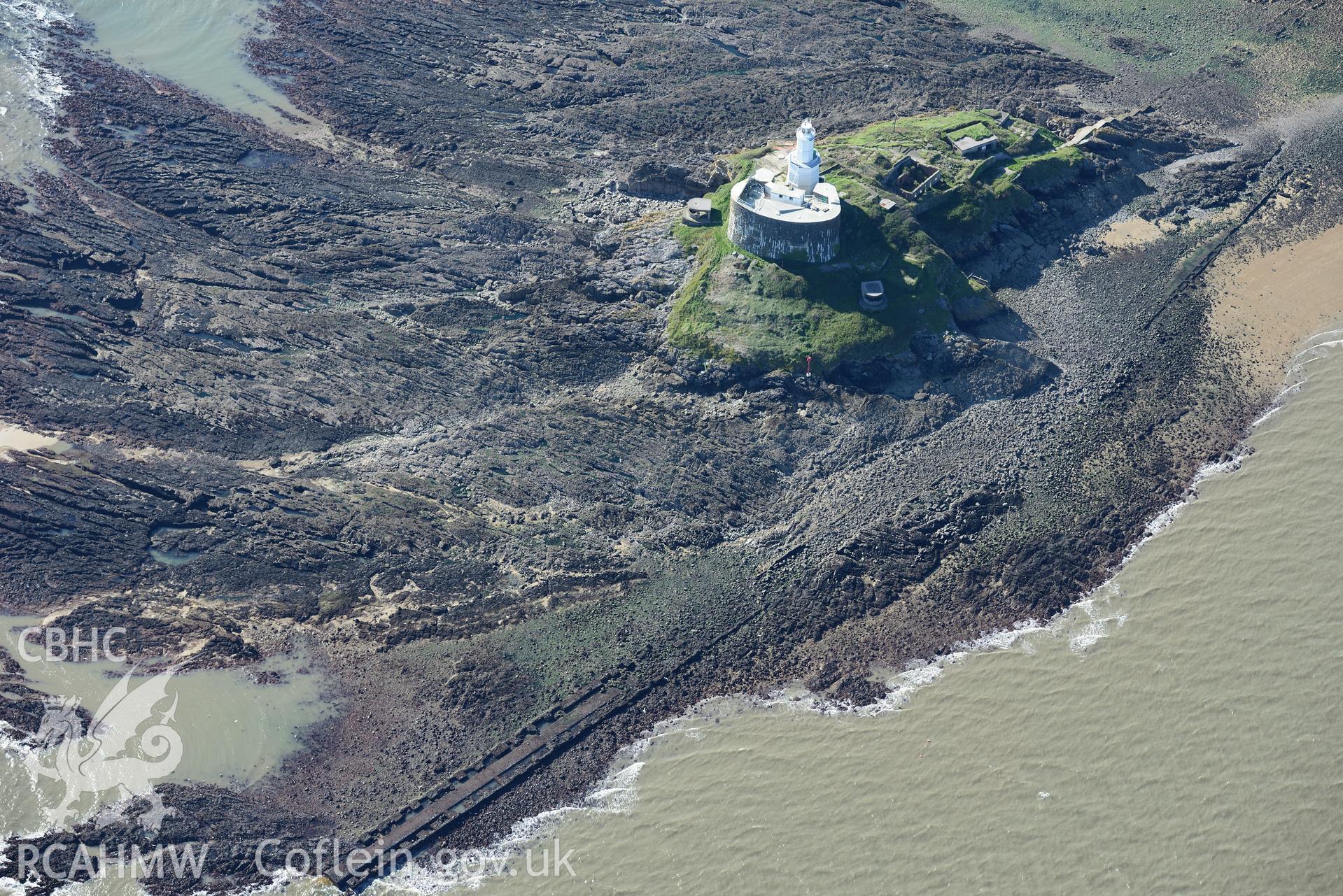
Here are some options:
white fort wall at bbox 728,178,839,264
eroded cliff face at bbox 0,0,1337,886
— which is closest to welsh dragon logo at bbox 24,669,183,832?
eroded cliff face at bbox 0,0,1337,886

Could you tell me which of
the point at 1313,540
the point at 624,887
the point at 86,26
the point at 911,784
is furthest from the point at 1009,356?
the point at 86,26

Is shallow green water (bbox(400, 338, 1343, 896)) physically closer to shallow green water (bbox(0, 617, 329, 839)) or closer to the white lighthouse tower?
shallow green water (bbox(0, 617, 329, 839))

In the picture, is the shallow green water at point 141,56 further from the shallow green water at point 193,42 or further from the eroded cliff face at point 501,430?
the eroded cliff face at point 501,430

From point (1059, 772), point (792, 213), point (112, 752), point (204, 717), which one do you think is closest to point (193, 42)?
point (792, 213)

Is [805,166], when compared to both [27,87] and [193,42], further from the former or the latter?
[27,87]

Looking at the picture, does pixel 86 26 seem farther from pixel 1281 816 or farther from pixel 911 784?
pixel 1281 816

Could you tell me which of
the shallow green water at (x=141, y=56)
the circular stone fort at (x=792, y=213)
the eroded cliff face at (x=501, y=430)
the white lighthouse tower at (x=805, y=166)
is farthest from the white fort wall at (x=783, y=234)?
the shallow green water at (x=141, y=56)
